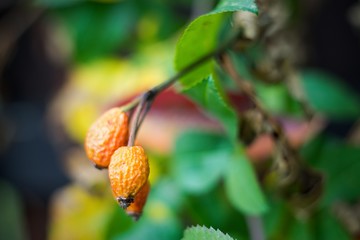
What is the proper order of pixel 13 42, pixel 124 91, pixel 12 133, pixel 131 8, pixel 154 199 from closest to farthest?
1. pixel 154 199
2. pixel 124 91
3. pixel 131 8
4. pixel 13 42
5. pixel 12 133

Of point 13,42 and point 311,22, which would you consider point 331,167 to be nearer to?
point 311,22

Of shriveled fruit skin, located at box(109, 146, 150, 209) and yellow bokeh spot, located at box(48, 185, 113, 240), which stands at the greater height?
shriveled fruit skin, located at box(109, 146, 150, 209)

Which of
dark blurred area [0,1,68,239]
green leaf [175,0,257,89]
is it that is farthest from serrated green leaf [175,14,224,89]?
dark blurred area [0,1,68,239]

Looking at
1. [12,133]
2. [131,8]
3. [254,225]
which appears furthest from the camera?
[12,133]

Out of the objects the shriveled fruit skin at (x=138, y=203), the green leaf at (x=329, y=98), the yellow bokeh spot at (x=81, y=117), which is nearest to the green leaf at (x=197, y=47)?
the shriveled fruit skin at (x=138, y=203)

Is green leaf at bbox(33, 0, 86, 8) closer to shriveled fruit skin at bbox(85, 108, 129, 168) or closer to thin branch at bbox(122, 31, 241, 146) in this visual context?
thin branch at bbox(122, 31, 241, 146)

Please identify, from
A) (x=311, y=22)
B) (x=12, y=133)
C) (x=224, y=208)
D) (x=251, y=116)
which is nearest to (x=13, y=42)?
(x=12, y=133)

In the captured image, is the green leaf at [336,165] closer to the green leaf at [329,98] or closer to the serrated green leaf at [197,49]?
the green leaf at [329,98]

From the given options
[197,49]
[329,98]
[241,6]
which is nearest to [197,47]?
[197,49]

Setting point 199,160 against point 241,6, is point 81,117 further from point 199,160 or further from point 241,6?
point 241,6
